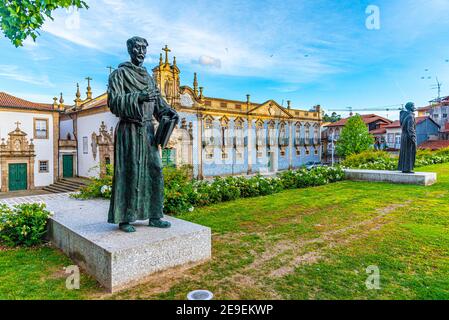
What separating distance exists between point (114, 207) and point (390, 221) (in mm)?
6109

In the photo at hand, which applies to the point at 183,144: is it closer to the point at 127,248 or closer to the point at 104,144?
the point at 104,144

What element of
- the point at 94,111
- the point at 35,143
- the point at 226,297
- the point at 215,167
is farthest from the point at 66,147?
the point at 226,297

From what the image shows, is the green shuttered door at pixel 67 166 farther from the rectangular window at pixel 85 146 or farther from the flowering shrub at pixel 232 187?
the flowering shrub at pixel 232 187

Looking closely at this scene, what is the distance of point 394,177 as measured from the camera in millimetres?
13461

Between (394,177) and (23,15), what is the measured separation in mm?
14364

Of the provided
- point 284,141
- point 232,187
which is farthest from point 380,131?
point 232,187

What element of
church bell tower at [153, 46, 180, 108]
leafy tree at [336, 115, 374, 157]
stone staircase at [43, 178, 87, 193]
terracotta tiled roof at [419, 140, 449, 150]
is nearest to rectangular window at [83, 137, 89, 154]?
stone staircase at [43, 178, 87, 193]

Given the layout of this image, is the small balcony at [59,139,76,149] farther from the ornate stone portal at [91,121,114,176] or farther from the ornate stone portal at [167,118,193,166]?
the ornate stone portal at [167,118,193,166]

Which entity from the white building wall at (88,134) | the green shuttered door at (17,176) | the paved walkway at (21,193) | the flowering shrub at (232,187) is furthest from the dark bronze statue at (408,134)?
the green shuttered door at (17,176)

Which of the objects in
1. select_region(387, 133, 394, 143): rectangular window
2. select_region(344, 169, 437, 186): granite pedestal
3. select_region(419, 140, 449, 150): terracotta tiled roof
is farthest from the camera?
select_region(387, 133, 394, 143): rectangular window

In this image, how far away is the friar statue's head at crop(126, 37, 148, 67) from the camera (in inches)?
178

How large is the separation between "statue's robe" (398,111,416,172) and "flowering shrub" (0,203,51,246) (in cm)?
1349

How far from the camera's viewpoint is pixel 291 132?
1425 inches

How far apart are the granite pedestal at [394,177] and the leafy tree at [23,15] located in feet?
44.2
